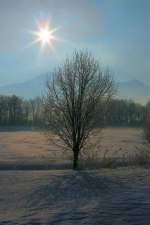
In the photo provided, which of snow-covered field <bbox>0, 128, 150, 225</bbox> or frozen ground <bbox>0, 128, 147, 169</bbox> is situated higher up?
snow-covered field <bbox>0, 128, 150, 225</bbox>

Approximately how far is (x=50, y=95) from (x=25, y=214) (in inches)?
493

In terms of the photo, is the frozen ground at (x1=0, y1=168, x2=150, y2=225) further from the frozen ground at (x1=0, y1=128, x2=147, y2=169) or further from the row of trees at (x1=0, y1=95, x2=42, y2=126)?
the row of trees at (x1=0, y1=95, x2=42, y2=126)

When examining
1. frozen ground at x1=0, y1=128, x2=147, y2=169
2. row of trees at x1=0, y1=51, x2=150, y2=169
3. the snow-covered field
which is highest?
row of trees at x1=0, y1=51, x2=150, y2=169

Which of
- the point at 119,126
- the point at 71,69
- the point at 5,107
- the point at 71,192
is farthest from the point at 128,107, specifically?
the point at 71,192

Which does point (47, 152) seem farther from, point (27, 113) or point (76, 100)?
point (27, 113)

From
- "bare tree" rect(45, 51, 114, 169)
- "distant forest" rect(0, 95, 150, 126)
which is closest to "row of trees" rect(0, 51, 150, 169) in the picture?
"bare tree" rect(45, 51, 114, 169)

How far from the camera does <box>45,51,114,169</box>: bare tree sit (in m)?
19.6

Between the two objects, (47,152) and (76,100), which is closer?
(76,100)

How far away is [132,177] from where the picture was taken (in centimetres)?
1464

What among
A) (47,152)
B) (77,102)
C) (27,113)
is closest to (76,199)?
(77,102)

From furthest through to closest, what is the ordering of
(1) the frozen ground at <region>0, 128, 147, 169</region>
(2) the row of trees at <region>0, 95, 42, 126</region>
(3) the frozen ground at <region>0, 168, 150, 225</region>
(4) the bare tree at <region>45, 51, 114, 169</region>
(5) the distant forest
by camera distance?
(2) the row of trees at <region>0, 95, 42, 126</region>
(5) the distant forest
(1) the frozen ground at <region>0, 128, 147, 169</region>
(4) the bare tree at <region>45, 51, 114, 169</region>
(3) the frozen ground at <region>0, 168, 150, 225</region>

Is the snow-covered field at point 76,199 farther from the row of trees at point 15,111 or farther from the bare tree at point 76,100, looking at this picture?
the row of trees at point 15,111

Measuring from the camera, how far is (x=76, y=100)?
19844mm

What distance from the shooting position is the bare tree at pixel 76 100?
19641mm
